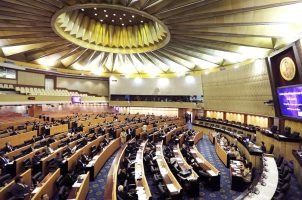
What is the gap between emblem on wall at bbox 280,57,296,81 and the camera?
956 cm

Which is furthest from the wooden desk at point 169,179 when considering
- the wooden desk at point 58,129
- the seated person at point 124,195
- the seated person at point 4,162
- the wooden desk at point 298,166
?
the wooden desk at point 58,129

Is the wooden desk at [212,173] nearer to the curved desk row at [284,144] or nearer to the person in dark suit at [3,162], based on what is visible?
the curved desk row at [284,144]

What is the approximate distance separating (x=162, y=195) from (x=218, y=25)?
366 inches

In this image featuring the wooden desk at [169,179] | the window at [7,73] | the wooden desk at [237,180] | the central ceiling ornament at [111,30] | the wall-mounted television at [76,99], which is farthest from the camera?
the wall-mounted television at [76,99]

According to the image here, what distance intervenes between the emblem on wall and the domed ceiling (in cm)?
169

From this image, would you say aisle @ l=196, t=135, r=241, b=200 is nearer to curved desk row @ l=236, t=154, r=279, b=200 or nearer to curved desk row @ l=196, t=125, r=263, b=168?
curved desk row @ l=196, t=125, r=263, b=168

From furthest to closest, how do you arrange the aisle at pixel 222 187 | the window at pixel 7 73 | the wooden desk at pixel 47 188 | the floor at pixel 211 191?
1. the window at pixel 7 73
2. the aisle at pixel 222 187
3. the floor at pixel 211 191
4. the wooden desk at pixel 47 188

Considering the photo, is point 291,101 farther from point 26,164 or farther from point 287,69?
point 26,164

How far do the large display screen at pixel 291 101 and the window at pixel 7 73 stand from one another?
24.2m

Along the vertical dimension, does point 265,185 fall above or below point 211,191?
above

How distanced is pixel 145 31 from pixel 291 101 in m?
13.7

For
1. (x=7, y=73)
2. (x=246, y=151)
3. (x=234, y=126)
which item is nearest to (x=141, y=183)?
(x=246, y=151)

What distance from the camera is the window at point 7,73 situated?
21322 millimetres

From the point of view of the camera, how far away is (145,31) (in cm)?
1975
